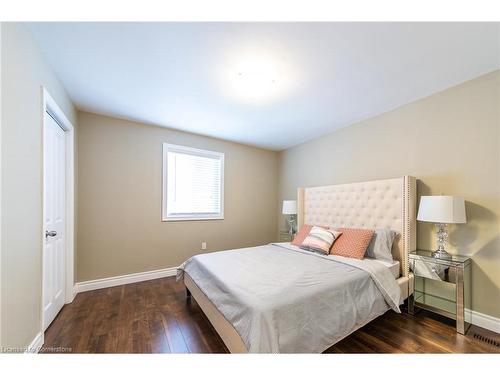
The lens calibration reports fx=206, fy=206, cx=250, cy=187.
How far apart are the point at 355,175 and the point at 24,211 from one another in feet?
11.7

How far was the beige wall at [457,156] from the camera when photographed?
6.38 ft

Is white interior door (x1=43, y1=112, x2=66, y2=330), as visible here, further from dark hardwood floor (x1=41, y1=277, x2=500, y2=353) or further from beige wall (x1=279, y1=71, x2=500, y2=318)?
beige wall (x1=279, y1=71, x2=500, y2=318)

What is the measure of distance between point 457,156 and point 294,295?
2255 millimetres

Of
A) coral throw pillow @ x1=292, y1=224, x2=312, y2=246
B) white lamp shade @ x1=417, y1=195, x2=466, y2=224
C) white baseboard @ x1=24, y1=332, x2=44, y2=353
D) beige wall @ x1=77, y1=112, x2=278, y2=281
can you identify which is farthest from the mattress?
white baseboard @ x1=24, y1=332, x2=44, y2=353

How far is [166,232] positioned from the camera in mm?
3398

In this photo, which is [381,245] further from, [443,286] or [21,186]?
[21,186]

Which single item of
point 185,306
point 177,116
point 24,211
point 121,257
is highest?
point 177,116

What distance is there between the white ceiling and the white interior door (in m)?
0.62

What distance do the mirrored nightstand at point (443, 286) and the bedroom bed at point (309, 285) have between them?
0.49ft

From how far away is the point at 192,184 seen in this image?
3.73 meters

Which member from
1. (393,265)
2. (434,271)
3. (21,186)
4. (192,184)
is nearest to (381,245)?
(393,265)

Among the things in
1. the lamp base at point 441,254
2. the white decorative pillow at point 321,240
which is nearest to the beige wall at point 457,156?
the lamp base at point 441,254
